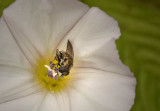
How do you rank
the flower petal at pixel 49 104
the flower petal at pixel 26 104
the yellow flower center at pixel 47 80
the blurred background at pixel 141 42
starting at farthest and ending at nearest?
1. the blurred background at pixel 141 42
2. the yellow flower center at pixel 47 80
3. the flower petal at pixel 49 104
4. the flower petal at pixel 26 104

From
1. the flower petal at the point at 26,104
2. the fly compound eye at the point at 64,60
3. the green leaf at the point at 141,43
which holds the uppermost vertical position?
the fly compound eye at the point at 64,60

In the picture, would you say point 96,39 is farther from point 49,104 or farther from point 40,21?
point 49,104

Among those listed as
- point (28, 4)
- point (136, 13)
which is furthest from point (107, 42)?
point (136, 13)

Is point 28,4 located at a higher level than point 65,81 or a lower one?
higher

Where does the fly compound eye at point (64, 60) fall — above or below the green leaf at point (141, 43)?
above

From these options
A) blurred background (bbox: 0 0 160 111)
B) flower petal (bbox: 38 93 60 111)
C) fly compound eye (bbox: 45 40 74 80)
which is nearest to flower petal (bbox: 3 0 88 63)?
fly compound eye (bbox: 45 40 74 80)

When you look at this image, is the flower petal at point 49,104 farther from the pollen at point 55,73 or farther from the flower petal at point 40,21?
Answer: the flower petal at point 40,21

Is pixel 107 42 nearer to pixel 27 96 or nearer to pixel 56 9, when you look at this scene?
pixel 56 9

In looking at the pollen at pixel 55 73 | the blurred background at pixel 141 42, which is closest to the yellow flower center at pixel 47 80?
the pollen at pixel 55 73
